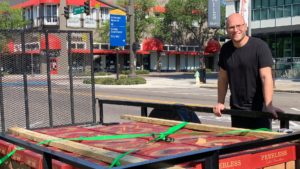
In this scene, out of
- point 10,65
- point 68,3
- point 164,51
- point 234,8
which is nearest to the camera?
point 10,65

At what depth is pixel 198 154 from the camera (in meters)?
2.45

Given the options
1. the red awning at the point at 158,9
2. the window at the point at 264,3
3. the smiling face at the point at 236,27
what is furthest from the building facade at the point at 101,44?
the smiling face at the point at 236,27

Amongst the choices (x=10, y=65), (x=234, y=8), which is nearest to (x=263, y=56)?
(x=10, y=65)

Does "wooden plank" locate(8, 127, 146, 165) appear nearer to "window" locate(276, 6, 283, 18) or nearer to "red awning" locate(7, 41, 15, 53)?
"red awning" locate(7, 41, 15, 53)

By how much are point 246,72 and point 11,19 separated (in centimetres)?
6227

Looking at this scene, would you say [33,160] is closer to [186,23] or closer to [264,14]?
[264,14]

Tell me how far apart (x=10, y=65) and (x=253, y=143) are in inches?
162

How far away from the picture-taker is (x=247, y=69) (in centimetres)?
454

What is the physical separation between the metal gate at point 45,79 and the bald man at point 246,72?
1993 millimetres

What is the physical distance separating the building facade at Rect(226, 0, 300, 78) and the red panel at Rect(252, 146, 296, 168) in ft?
112

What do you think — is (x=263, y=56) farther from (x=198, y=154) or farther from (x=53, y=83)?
(x=53, y=83)

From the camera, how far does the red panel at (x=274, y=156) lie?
3.01 metres

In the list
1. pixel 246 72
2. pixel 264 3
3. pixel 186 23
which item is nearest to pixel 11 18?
pixel 186 23

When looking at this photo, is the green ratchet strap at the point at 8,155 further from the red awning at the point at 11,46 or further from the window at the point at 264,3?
the window at the point at 264,3
